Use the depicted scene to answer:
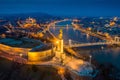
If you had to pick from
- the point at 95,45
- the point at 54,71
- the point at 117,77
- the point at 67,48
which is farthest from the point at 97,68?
the point at 95,45

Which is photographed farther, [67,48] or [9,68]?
[67,48]

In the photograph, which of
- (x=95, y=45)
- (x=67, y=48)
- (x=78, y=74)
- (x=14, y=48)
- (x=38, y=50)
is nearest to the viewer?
(x=78, y=74)

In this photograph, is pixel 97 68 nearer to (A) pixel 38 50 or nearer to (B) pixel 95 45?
(A) pixel 38 50

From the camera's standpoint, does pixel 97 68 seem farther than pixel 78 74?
Yes

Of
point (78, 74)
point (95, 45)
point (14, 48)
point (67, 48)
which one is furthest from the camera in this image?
point (95, 45)

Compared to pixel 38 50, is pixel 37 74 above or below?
below

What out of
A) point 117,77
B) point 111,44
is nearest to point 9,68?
point 117,77

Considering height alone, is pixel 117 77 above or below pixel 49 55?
below

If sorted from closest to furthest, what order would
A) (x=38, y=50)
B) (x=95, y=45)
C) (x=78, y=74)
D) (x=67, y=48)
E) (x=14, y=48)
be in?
1. (x=78, y=74)
2. (x=38, y=50)
3. (x=14, y=48)
4. (x=67, y=48)
5. (x=95, y=45)

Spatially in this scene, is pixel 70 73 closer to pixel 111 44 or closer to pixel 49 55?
pixel 49 55
